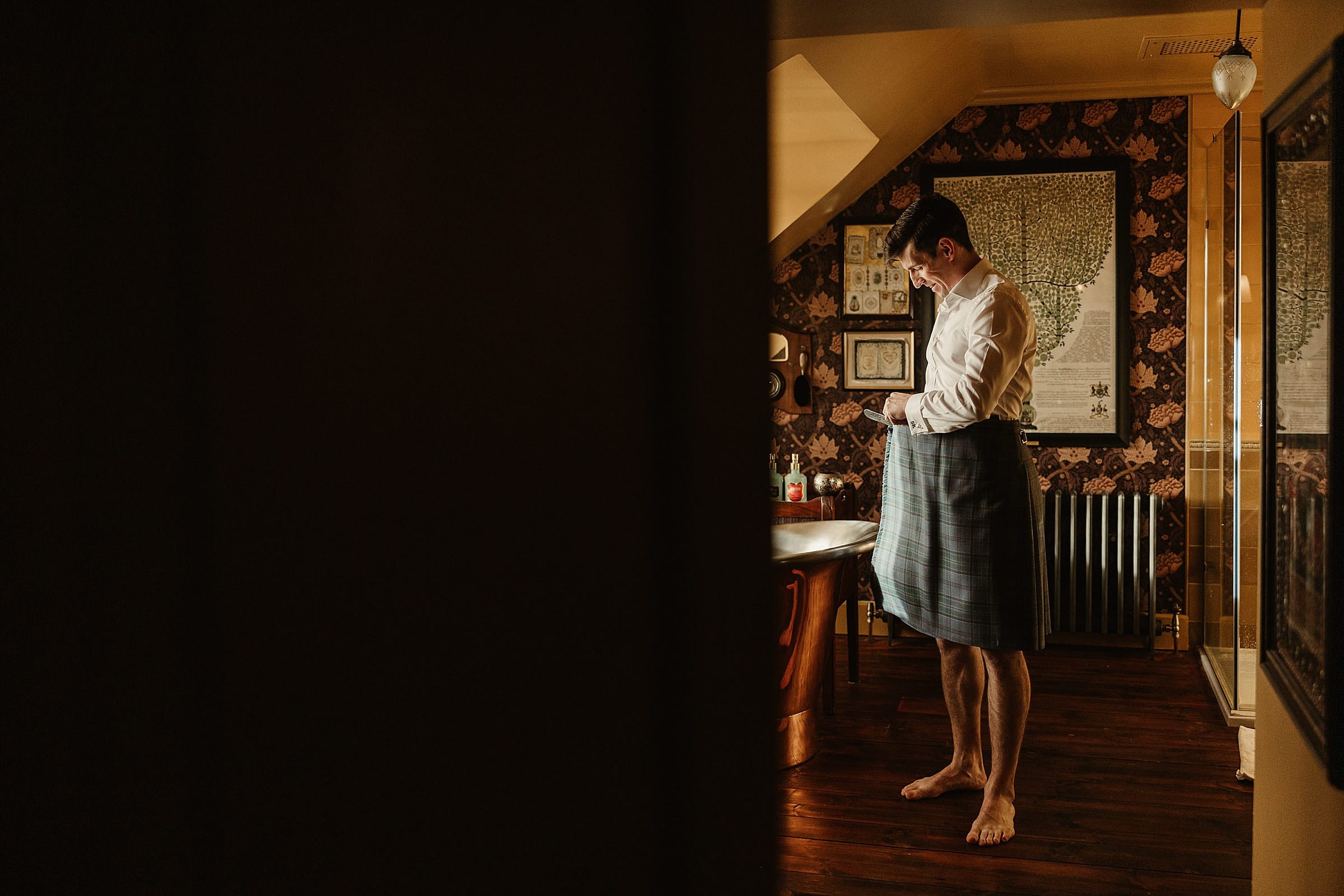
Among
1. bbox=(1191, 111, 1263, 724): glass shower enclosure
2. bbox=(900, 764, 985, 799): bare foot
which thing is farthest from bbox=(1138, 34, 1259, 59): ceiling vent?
bbox=(900, 764, 985, 799): bare foot

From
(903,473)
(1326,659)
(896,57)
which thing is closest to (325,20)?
(1326,659)

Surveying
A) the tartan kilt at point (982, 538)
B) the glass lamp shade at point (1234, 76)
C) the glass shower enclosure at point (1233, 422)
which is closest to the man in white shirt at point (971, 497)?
the tartan kilt at point (982, 538)

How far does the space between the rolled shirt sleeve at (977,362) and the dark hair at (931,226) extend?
166 mm

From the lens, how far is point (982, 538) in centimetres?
231

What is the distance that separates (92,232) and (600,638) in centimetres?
20

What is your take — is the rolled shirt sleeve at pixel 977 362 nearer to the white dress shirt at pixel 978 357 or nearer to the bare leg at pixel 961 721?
the white dress shirt at pixel 978 357

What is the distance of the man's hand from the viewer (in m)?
2.47

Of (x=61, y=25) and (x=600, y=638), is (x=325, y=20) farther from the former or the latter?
(x=600, y=638)

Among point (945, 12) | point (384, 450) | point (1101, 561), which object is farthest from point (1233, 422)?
point (384, 450)

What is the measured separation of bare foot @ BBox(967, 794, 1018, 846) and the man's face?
134cm

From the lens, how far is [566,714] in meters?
0.33

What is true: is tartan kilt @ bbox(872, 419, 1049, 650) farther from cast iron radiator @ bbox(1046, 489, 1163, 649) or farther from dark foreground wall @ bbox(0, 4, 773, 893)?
cast iron radiator @ bbox(1046, 489, 1163, 649)

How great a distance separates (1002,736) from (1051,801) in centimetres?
49

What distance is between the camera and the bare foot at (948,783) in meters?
2.68
